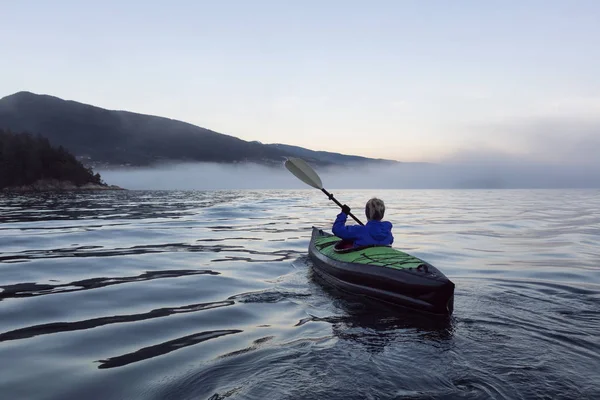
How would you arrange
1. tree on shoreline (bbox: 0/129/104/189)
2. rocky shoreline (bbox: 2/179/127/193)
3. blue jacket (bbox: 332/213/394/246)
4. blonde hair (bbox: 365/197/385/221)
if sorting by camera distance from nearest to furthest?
1. blonde hair (bbox: 365/197/385/221)
2. blue jacket (bbox: 332/213/394/246)
3. rocky shoreline (bbox: 2/179/127/193)
4. tree on shoreline (bbox: 0/129/104/189)

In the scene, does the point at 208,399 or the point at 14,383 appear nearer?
the point at 208,399

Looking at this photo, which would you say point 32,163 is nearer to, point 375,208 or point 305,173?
point 305,173

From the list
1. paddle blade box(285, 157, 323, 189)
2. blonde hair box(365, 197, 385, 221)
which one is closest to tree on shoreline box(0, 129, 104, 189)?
paddle blade box(285, 157, 323, 189)

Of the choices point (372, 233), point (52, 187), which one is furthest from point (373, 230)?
point (52, 187)

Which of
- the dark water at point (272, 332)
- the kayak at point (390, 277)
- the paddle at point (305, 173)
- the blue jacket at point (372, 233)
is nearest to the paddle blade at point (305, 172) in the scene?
the paddle at point (305, 173)

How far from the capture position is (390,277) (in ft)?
24.8

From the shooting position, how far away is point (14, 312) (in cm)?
693

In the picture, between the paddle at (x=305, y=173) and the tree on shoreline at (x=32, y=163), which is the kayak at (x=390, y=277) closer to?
the paddle at (x=305, y=173)

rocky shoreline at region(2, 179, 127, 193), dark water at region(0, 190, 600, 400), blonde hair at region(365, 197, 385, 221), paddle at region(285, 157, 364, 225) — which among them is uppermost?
paddle at region(285, 157, 364, 225)

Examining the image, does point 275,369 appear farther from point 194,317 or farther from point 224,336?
point 194,317

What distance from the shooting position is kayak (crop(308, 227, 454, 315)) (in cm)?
686

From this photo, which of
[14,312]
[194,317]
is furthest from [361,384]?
[14,312]

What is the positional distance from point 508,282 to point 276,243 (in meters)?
8.88

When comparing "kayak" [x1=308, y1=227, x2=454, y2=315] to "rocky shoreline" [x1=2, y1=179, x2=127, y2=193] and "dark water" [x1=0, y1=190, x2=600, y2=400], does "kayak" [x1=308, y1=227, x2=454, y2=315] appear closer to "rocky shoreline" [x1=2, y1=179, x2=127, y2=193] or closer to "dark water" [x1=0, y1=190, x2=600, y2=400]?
"dark water" [x1=0, y1=190, x2=600, y2=400]
